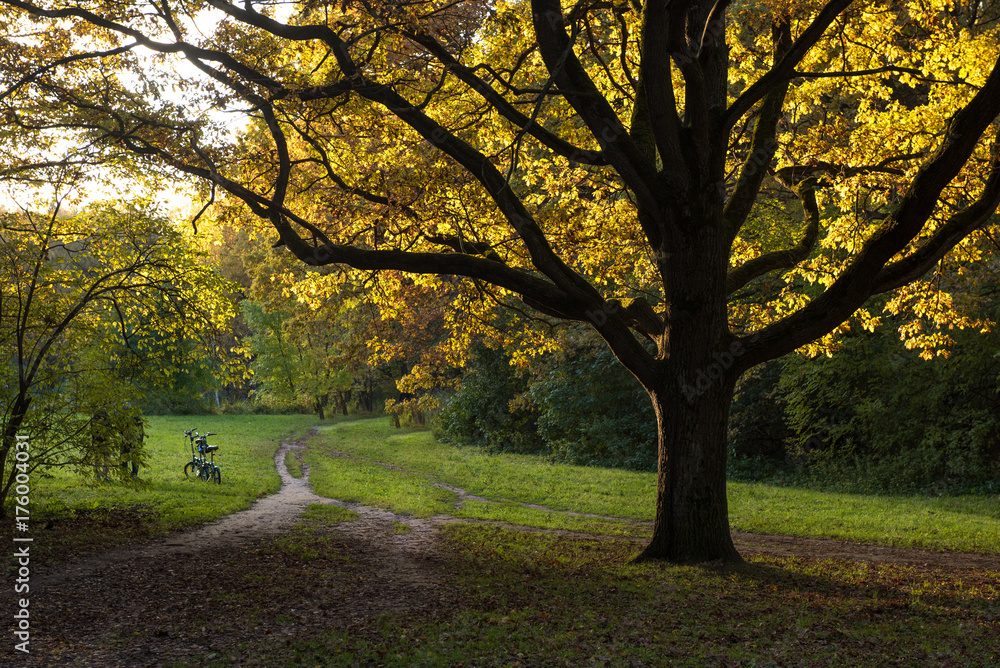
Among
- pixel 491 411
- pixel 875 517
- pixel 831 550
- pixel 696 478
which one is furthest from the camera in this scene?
A: pixel 491 411

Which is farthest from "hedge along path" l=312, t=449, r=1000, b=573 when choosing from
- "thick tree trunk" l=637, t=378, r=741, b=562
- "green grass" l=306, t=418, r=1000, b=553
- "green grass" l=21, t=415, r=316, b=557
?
"green grass" l=21, t=415, r=316, b=557

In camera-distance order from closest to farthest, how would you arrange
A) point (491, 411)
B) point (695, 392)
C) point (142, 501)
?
1. point (695, 392)
2. point (142, 501)
3. point (491, 411)

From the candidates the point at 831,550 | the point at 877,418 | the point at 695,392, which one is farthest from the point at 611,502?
the point at 877,418

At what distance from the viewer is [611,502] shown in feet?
50.7

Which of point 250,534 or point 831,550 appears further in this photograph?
point 250,534

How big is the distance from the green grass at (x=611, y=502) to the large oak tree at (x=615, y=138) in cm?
440

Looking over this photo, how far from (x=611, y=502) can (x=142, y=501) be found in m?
9.68

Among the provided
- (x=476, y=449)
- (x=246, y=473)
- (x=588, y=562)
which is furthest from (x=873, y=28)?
(x=476, y=449)

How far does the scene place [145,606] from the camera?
6.81m

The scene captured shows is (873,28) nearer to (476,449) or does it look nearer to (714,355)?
(714,355)

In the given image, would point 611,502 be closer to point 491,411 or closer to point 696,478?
point 696,478

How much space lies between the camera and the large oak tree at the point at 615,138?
8336 millimetres

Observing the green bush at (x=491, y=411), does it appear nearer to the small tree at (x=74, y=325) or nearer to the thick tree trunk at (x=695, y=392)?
the small tree at (x=74, y=325)

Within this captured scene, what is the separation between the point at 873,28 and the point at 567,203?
5.60 metres
